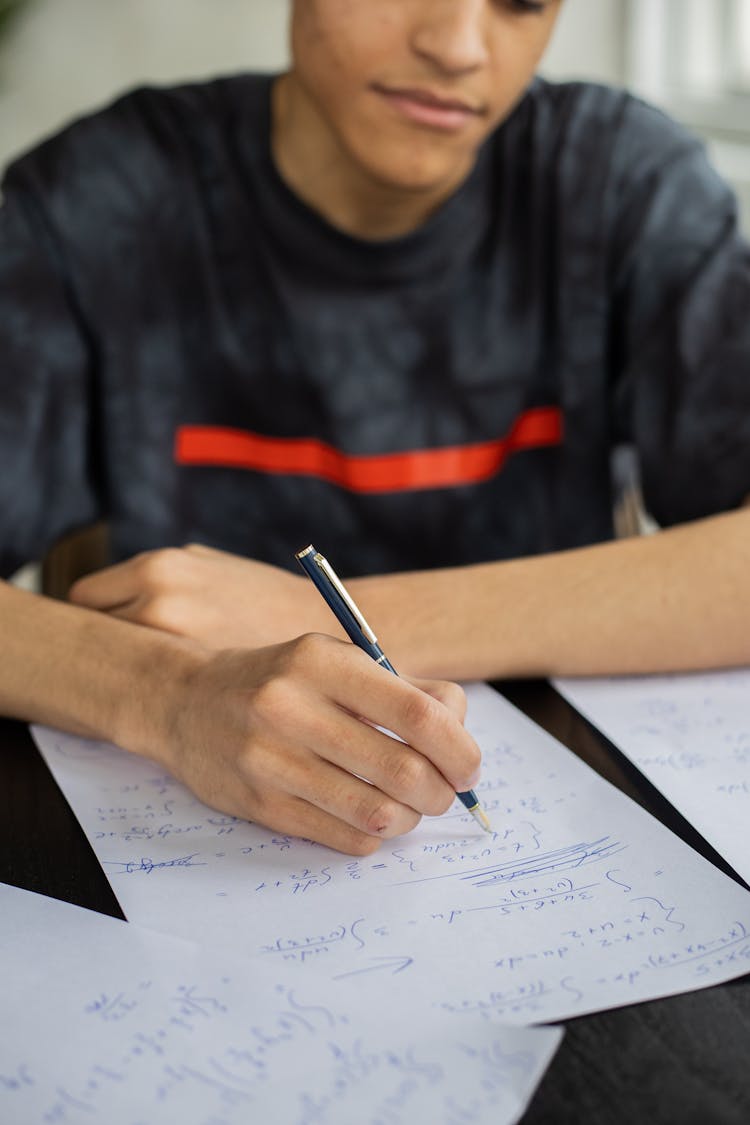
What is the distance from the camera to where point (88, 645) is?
77cm

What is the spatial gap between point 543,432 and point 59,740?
0.59 metres

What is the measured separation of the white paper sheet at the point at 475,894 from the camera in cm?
53

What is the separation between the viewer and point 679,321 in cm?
107

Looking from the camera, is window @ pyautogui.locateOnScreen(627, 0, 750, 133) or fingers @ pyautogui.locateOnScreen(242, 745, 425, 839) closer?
fingers @ pyautogui.locateOnScreen(242, 745, 425, 839)

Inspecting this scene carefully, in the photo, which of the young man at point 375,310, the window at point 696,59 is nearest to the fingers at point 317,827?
the young man at point 375,310

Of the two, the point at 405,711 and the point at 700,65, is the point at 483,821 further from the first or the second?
the point at 700,65

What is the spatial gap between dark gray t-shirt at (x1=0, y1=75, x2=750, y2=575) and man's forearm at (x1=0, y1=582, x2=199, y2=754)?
279mm

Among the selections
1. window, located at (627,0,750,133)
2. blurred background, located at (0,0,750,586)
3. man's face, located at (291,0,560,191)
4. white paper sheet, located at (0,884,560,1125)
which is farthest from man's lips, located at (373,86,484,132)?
window, located at (627,0,750,133)

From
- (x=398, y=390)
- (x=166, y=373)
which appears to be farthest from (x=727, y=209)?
(x=166, y=373)

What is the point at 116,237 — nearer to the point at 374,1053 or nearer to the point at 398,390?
the point at 398,390

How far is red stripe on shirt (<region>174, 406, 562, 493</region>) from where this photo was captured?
1.14 metres

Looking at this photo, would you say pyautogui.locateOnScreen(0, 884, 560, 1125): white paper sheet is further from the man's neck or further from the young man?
the man's neck

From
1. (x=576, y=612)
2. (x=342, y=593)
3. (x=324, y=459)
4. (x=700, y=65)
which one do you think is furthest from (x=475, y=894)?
(x=700, y=65)

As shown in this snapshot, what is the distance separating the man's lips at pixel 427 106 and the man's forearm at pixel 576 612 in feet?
1.22
